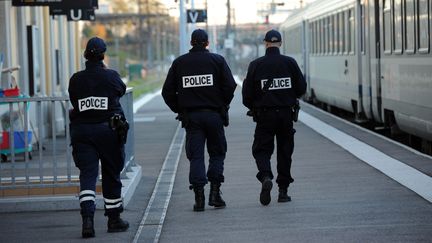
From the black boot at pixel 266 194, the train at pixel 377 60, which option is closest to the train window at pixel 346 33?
the train at pixel 377 60

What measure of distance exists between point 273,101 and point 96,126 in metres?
2.32

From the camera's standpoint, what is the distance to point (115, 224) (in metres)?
10.7

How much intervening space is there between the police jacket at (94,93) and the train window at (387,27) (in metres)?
9.68

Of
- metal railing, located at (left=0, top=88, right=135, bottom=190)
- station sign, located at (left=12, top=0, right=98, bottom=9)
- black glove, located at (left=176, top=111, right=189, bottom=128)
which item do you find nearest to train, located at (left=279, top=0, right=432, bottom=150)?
metal railing, located at (left=0, top=88, right=135, bottom=190)

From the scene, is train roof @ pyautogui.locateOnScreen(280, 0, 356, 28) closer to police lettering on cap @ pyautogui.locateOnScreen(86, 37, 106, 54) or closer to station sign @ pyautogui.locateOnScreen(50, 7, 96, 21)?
station sign @ pyautogui.locateOnScreen(50, 7, 96, 21)

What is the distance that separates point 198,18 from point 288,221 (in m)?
22.1

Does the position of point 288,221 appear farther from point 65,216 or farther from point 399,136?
point 399,136

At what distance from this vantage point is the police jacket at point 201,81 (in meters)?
11.8

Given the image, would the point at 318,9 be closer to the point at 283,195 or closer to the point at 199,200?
the point at 283,195

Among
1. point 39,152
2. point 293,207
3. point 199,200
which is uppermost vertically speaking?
point 39,152

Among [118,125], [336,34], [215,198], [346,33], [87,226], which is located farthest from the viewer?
[336,34]

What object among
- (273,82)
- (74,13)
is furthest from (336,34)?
(273,82)

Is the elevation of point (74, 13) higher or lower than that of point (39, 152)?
higher

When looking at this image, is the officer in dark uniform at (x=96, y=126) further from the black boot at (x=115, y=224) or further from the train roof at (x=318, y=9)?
the train roof at (x=318, y=9)
